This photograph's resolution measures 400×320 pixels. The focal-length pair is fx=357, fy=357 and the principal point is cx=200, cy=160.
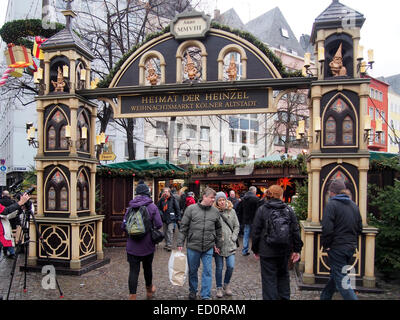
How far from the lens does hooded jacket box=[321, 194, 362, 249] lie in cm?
504

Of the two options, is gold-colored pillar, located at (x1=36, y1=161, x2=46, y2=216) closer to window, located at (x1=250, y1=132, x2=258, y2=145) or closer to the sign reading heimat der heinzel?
the sign reading heimat der heinzel

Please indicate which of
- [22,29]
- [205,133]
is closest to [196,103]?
[22,29]

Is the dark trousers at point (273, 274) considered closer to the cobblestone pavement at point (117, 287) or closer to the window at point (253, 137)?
the cobblestone pavement at point (117, 287)

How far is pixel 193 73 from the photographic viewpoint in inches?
295

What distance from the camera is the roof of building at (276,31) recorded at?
45.6 metres

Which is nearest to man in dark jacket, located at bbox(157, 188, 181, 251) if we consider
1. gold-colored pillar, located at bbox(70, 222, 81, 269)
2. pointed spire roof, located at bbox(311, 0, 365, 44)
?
gold-colored pillar, located at bbox(70, 222, 81, 269)

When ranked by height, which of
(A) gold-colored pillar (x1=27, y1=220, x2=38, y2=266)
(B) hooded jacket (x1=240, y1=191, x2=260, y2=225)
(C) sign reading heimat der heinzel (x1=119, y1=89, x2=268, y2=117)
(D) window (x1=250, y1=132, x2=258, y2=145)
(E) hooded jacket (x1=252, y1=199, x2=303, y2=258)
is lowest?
(A) gold-colored pillar (x1=27, y1=220, x2=38, y2=266)

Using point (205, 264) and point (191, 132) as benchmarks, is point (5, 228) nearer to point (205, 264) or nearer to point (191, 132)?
point (205, 264)

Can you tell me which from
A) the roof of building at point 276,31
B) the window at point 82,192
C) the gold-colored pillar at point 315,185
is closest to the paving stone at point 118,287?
the gold-colored pillar at point 315,185

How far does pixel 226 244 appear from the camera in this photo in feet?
19.7

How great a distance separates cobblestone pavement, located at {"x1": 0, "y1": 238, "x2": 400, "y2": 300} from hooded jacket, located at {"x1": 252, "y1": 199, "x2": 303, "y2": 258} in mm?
1698

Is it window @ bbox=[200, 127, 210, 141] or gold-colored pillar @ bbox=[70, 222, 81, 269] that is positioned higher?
window @ bbox=[200, 127, 210, 141]

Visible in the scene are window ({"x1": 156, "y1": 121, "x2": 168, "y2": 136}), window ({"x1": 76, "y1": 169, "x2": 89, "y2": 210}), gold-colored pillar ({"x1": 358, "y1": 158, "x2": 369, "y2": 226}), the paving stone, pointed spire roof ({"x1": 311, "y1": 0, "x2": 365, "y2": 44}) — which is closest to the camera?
the paving stone
